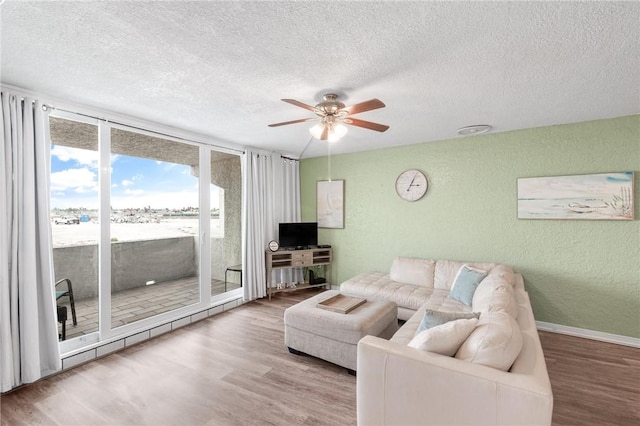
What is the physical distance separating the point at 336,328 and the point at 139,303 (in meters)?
2.43

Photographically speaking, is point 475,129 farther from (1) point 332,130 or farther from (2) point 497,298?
(2) point 497,298

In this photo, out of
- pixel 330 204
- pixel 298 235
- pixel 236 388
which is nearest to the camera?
pixel 236 388

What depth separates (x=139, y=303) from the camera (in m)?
3.27

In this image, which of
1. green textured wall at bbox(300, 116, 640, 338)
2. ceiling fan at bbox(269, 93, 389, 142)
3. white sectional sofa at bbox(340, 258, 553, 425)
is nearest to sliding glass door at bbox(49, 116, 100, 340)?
ceiling fan at bbox(269, 93, 389, 142)

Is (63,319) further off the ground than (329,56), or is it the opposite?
(329,56)

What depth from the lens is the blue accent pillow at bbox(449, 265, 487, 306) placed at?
285 centimetres

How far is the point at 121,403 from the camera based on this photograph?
2.04 metres

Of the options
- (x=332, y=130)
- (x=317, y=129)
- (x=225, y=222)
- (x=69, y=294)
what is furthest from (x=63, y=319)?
(x=332, y=130)

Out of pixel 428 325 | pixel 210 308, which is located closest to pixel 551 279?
pixel 428 325

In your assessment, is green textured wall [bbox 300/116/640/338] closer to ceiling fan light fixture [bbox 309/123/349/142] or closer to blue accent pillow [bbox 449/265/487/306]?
blue accent pillow [bbox 449/265/487/306]

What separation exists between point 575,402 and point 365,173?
11.3 feet

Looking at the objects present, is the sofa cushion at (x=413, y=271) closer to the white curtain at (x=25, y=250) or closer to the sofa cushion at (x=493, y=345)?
the sofa cushion at (x=493, y=345)

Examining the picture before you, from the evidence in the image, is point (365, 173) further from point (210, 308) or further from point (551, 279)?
point (210, 308)

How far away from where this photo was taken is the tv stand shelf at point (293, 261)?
4.43m
